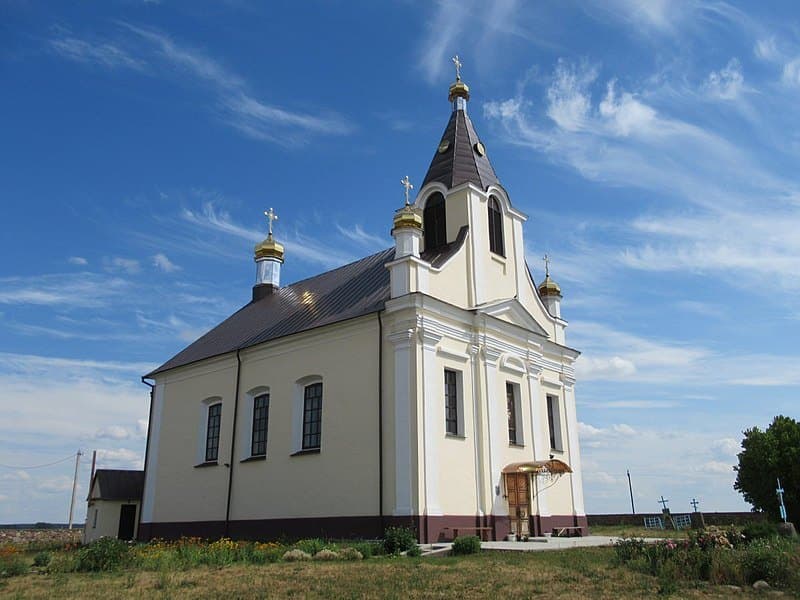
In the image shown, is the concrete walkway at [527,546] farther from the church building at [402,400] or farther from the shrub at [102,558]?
the shrub at [102,558]

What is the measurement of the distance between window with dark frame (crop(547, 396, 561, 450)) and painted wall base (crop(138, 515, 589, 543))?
2.37m

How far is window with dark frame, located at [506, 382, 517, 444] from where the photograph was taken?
68.1 ft

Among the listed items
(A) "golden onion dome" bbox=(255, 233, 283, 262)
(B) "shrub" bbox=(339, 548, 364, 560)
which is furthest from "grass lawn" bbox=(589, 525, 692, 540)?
(A) "golden onion dome" bbox=(255, 233, 283, 262)

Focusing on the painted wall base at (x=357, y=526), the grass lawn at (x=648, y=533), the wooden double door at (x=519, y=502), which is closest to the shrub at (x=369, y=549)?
the painted wall base at (x=357, y=526)

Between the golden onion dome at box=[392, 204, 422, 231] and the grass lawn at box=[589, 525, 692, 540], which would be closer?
the grass lawn at box=[589, 525, 692, 540]

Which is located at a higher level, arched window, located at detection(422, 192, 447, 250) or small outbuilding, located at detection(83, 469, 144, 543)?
arched window, located at detection(422, 192, 447, 250)

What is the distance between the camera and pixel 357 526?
17938mm

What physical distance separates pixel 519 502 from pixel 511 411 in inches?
109

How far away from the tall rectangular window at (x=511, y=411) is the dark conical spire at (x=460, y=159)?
253 inches

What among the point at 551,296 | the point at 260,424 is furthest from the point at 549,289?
the point at 260,424

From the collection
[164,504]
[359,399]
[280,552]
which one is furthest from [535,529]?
[164,504]

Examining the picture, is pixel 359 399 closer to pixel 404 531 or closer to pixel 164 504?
pixel 404 531

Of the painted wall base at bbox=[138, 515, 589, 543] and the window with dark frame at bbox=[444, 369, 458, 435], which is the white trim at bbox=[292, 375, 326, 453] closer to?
the painted wall base at bbox=[138, 515, 589, 543]

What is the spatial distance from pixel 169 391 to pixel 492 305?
1323cm
